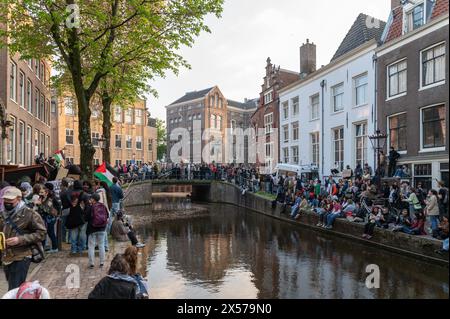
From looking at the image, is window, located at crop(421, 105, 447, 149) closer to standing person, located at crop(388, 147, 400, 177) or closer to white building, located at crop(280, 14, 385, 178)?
standing person, located at crop(388, 147, 400, 177)

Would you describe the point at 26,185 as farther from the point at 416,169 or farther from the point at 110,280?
the point at 416,169

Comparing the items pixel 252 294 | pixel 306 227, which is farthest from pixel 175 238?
pixel 252 294

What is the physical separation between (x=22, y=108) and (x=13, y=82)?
1815 mm

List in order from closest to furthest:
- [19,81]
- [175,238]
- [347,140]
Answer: [175,238], [19,81], [347,140]

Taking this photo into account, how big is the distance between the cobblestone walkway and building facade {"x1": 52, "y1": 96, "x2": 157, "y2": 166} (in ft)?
112

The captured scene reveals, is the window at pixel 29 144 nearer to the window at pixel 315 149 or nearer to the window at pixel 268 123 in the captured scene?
the window at pixel 315 149

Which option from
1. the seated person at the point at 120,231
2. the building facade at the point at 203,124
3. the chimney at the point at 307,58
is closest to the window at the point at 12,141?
the seated person at the point at 120,231

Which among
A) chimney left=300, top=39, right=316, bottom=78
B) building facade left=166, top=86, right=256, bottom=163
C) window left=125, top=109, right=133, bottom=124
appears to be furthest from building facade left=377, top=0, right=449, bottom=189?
building facade left=166, top=86, right=256, bottom=163

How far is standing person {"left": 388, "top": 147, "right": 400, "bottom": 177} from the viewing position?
17.1 m

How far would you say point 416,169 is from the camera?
17219mm

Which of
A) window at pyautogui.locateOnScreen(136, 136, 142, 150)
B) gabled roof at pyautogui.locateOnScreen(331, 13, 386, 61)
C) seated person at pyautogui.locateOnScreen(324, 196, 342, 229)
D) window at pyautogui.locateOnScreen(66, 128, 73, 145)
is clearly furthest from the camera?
window at pyautogui.locateOnScreen(136, 136, 142, 150)

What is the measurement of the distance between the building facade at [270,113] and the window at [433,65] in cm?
1749
